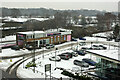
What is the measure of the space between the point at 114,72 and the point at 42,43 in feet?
47.9

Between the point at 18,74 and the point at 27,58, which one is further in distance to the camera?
the point at 27,58

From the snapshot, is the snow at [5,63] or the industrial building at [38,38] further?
the industrial building at [38,38]

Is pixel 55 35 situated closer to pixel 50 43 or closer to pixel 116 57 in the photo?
pixel 50 43

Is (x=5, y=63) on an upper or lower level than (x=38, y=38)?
lower

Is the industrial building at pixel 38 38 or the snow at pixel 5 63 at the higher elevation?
the industrial building at pixel 38 38

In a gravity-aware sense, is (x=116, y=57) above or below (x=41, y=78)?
above

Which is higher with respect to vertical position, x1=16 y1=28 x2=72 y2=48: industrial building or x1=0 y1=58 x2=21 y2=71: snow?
x1=16 y1=28 x2=72 y2=48: industrial building

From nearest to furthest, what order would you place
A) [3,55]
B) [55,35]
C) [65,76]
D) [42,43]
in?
[65,76] → [3,55] → [42,43] → [55,35]

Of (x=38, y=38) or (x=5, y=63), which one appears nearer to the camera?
(x=5, y=63)

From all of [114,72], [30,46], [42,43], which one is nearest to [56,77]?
[114,72]

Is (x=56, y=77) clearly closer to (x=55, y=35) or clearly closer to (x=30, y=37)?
(x=30, y=37)

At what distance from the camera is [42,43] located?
2547 centimetres

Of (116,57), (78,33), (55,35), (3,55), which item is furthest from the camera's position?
(78,33)

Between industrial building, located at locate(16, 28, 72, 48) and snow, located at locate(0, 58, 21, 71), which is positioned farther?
industrial building, located at locate(16, 28, 72, 48)
